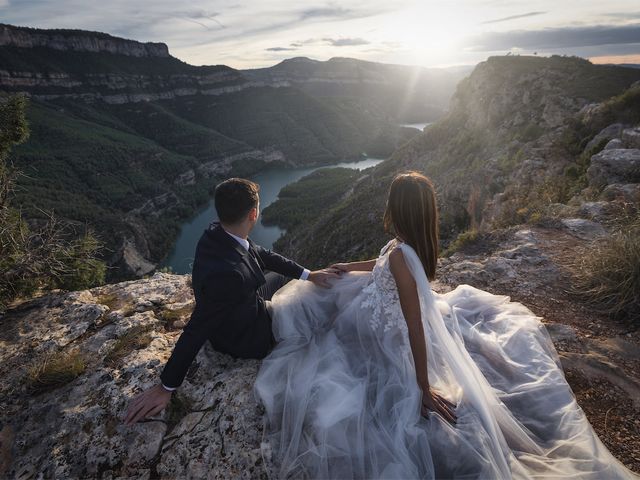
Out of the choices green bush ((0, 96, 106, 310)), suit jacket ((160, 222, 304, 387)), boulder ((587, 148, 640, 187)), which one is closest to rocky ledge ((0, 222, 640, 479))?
suit jacket ((160, 222, 304, 387))

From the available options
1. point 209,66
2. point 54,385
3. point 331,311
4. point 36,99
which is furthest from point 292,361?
point 209,66

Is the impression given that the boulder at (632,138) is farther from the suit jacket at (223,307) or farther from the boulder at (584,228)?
the suit jacket at (223,307)

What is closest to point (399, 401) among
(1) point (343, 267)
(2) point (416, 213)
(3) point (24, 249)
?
(2) point (416, 213)

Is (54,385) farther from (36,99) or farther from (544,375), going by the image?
(36,99)

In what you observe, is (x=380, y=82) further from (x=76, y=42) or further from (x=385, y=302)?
(x=385, y=302)

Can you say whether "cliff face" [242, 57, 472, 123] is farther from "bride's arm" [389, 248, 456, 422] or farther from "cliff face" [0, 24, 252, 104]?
"bride's arm" [389, 248, 456, 422]

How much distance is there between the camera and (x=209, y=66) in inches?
4884

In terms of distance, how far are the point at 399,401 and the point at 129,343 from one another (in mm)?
2447

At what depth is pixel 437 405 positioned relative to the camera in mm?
2041

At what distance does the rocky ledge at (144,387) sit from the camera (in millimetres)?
2123

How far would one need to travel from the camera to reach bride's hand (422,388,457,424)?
2.02 metres

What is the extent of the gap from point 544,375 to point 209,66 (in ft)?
472

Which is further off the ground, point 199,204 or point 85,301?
point 85,301

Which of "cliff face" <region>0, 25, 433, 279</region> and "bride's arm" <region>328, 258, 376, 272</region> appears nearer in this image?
"bride's arm" <region>328, 258, 376, 272</region>
